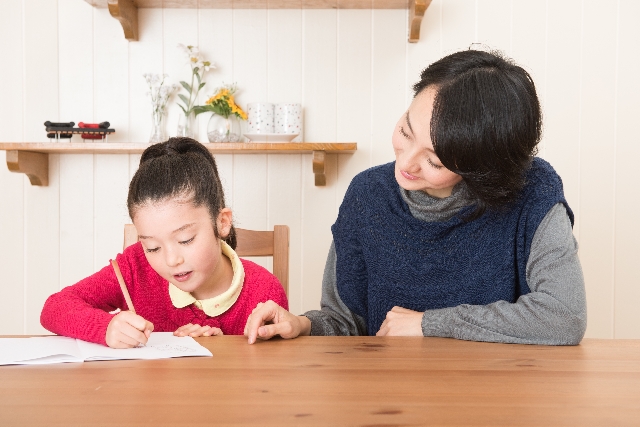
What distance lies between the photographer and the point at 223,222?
1434 millimetres

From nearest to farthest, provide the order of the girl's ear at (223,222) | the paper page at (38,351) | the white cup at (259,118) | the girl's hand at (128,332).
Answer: the paper page at (38,351)
the girl's hand at (128,332)
the girl's ear at (223,222)
the white cup at (259,118)

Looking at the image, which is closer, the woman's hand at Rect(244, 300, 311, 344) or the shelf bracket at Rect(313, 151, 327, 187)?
the woman's hand at Rect(244, 300, 311, 344)

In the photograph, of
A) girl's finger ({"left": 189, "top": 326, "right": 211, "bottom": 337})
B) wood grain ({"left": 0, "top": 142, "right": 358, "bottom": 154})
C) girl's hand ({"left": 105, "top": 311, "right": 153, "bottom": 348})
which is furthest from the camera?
wood grain ({"left": 0, "top": 142, "right": 358, "bottom": 154})

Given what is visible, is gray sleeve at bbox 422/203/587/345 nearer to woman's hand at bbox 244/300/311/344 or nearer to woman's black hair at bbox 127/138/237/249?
woman's hand at bbox 244/300/311/344

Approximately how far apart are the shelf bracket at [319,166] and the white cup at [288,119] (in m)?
0.13

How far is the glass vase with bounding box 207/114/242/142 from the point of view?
7.80ft

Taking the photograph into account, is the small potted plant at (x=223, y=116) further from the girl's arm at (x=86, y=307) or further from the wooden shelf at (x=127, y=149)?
the girl's arm at (x=86, y=307)

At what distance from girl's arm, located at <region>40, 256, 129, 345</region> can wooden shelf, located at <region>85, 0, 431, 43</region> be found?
1200mm

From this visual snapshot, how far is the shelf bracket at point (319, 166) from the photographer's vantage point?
90.2 inches

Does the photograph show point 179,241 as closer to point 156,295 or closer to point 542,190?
point 156,295

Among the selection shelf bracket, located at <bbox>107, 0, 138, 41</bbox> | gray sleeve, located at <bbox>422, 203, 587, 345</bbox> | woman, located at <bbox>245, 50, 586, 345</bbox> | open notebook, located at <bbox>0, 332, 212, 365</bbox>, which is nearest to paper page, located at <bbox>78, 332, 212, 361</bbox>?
open notebook, located at <bbox>0, 332, 212, 365</bbox>

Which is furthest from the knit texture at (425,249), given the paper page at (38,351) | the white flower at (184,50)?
the white flower at (184,50)

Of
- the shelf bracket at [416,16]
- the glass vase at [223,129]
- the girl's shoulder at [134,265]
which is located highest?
the shelf bracket at [416,16]

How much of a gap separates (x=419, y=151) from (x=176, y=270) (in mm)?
491
